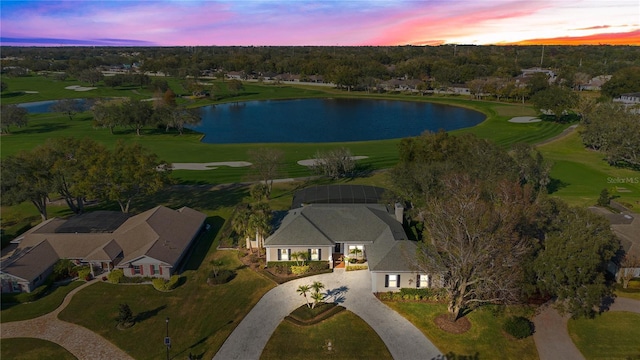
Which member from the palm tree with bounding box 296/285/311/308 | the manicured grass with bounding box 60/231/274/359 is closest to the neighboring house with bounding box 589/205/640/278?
the palm tree with bounding box 296/285/311/308

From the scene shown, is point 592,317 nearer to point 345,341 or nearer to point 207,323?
point 345,341

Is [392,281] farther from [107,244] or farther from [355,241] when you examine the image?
[107,244]

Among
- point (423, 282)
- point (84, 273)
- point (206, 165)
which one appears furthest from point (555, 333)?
point (206, 165)

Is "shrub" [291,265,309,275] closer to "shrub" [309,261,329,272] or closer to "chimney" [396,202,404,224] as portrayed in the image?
"shrub" [309,261,329,272]

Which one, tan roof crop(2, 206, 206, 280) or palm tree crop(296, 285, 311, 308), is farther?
tan roof crop(2, 206, 206, 280)

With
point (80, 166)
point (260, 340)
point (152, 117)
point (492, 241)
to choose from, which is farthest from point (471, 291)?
point (152, 117)

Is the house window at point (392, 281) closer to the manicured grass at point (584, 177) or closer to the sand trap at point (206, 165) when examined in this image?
the manicured grass at point (584, 177)

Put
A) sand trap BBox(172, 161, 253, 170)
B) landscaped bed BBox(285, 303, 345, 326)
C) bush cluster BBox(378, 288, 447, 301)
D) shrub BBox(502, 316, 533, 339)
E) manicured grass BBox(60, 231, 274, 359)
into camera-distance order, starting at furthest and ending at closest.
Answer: sand trap BBox(172, 161, 253, 170), bush cluster BBox(378, 288, 447, 301), landscaped bed BBox(285, 303, 345, 326), manicured grass BBox(60, 231, 274, 359), shrub BBox(502, 316, 533, 339)
